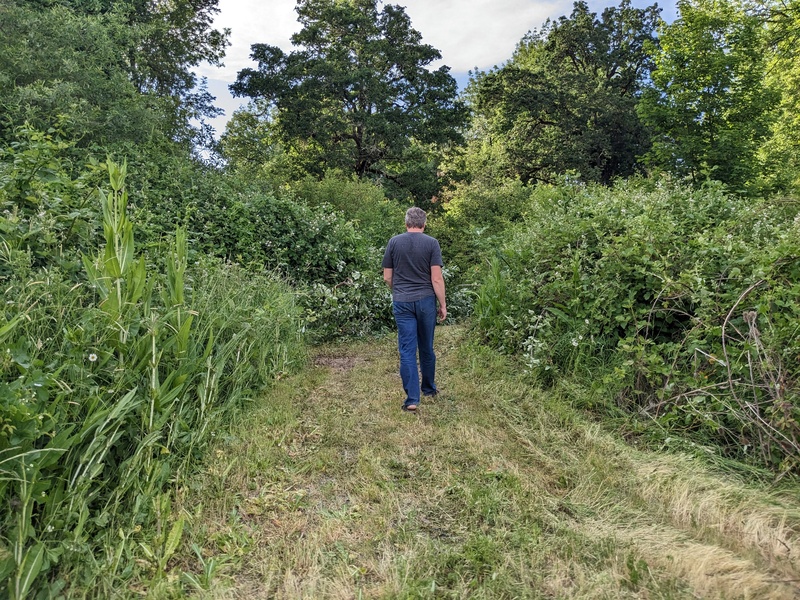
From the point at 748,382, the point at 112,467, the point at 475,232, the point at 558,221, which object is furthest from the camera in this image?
the point at 475,232

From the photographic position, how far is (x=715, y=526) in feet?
8.22

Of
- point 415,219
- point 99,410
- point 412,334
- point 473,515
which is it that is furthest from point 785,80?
point 99,410

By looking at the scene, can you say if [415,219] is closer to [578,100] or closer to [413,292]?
[413,292]

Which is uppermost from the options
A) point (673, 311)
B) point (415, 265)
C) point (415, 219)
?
point (415, 219)

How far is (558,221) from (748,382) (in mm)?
3118

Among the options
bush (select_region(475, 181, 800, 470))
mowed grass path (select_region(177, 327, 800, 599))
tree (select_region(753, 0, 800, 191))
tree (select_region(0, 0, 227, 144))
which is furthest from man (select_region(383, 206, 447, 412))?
tree (select_region(753, 0, 800, 191))

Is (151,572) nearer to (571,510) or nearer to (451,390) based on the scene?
(571,510)

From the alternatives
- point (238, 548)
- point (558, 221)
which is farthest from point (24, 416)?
point (558, 221)

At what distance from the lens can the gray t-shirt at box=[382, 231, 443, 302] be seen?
173 inches

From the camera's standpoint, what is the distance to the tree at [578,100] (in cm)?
2367

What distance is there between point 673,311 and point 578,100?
23.2 meters

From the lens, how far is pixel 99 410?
8.53 ft

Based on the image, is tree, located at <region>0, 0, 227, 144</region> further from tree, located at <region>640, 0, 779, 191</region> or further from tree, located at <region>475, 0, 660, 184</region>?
tree, located at <region>475, 0, 660, 184</region>

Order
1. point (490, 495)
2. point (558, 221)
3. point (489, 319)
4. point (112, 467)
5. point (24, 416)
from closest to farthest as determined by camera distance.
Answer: point (24, 416) → point (112, 467) → point (490, 495) → point (558, 221) → point (489, 319)
